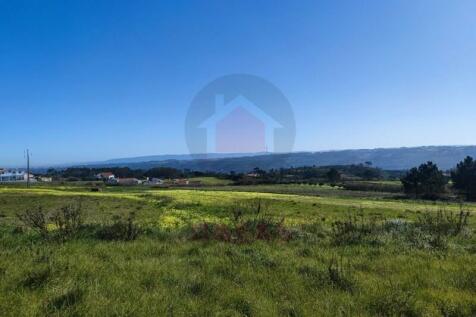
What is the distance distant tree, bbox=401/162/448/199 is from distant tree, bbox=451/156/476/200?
3.38 metres

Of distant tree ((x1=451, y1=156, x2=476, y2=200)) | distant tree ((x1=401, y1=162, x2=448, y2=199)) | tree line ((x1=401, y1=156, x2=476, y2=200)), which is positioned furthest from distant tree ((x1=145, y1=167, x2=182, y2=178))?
distant tree ((x1=451, y1=156, x2=476, y2=200))

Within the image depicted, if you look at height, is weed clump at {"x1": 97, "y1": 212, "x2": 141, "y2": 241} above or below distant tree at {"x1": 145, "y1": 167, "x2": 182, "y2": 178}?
above

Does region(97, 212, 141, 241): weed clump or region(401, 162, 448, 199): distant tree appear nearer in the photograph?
region(97, 212, 141, 241): weed clump

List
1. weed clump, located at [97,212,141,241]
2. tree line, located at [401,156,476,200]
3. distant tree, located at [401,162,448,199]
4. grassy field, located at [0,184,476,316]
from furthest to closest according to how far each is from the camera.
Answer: distant tree, located at [401,162,448,199], tree line, located at [401,156,476,200], weed clump, located at [97,212,141,241], grassy field, located at [0,184,476,316]

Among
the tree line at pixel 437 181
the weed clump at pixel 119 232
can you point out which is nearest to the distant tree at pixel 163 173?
the tree line at pixel 437 181

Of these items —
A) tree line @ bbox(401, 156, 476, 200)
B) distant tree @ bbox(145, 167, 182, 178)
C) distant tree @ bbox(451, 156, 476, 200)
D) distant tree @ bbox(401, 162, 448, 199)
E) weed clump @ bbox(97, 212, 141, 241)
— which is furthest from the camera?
distant tree @ bbox(145, 167, 182, 178)

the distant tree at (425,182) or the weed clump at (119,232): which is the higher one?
the weed clump at (119,232)

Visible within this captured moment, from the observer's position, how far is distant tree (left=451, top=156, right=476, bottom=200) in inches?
3602

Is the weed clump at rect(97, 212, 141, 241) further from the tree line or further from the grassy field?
the tree line

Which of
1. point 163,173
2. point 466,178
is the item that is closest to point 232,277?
point 466,178

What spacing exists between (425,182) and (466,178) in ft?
29.0

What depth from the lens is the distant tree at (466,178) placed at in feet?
Result: 300

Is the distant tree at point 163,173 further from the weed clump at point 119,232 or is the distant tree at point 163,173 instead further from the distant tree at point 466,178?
the weed clump at point 119,232

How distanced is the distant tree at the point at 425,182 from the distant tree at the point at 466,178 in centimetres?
338
